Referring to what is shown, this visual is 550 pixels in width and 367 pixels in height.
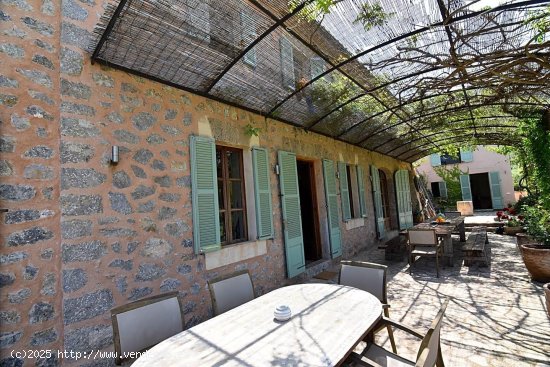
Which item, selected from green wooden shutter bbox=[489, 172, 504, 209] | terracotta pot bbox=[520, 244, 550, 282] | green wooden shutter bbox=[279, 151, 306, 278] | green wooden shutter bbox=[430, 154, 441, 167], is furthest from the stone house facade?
green wooden shutter bbox=[489, 172, 504, 209]

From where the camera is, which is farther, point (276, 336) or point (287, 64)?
point (287, 64)

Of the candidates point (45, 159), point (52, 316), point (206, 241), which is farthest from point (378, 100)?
point (52, 316)

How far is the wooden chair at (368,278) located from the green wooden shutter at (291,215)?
1797 millimetres

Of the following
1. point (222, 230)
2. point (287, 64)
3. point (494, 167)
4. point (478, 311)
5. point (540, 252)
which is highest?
point (287, 64)

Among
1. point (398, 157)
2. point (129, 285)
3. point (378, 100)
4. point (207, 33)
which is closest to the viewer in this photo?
point (129, 285)

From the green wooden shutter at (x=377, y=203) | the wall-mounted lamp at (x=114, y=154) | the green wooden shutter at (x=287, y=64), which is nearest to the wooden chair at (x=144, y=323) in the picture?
the wall-mounted lamp at (x=114, y=154)

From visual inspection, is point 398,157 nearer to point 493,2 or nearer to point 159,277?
point 493,2

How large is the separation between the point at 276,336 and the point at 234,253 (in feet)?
6.59

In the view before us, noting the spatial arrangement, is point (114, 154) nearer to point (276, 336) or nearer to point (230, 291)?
point (230, 291)

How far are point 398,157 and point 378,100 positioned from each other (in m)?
5.89

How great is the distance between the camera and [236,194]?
394 centimetres

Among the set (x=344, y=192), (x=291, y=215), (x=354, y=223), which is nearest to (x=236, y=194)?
(x=291, y=215)

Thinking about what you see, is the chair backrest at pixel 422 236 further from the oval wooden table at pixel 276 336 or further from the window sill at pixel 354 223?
the oval wooden table at pixel 276 336

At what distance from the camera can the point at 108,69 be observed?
8.36 feet
